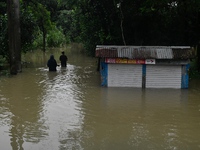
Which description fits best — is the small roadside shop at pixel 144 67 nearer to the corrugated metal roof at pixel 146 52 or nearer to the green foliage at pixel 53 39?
the corrugated metal roof at pixel 146 52

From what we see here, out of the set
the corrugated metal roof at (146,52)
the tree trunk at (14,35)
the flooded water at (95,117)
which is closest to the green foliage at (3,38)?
the tree trunk at (14,35)

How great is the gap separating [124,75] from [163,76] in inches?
73.9

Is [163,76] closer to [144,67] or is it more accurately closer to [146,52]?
[144,67]

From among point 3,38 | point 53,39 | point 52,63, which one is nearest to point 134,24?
point 52,63

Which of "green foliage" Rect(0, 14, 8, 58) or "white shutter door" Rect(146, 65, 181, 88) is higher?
"green foliage" Rect(0, 14, 8, 58)

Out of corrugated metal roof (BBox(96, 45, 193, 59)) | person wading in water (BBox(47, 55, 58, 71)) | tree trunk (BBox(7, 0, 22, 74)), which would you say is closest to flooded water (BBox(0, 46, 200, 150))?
corrugated metal roof (BBox(96, 45, 193, 59))

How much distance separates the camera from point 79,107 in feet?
37.7

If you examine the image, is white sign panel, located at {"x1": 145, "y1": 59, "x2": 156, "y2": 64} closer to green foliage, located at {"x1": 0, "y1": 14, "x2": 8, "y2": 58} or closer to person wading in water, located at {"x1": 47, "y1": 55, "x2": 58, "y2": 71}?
person wading in water, located at {"x1": 47, "y1": 55, "x2": 58, "y2": 71}

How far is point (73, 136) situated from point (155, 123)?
2707 mm

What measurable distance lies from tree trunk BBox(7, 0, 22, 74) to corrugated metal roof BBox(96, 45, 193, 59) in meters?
6.09

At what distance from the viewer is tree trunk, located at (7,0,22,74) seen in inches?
706

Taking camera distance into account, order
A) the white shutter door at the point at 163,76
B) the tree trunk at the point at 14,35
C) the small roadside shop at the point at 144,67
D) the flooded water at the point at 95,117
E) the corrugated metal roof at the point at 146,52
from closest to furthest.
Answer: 1. the flooded water at the point at 95,117
2. the corrugated metal roof at the point at 146,52
3. the small roadside shop at the point at 144,67
4. the white shutter door at the point at 163,76
5. the tree trunk at the point at 14,35

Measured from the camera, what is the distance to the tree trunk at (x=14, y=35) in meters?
17.9

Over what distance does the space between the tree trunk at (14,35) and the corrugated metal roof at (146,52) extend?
609cm
